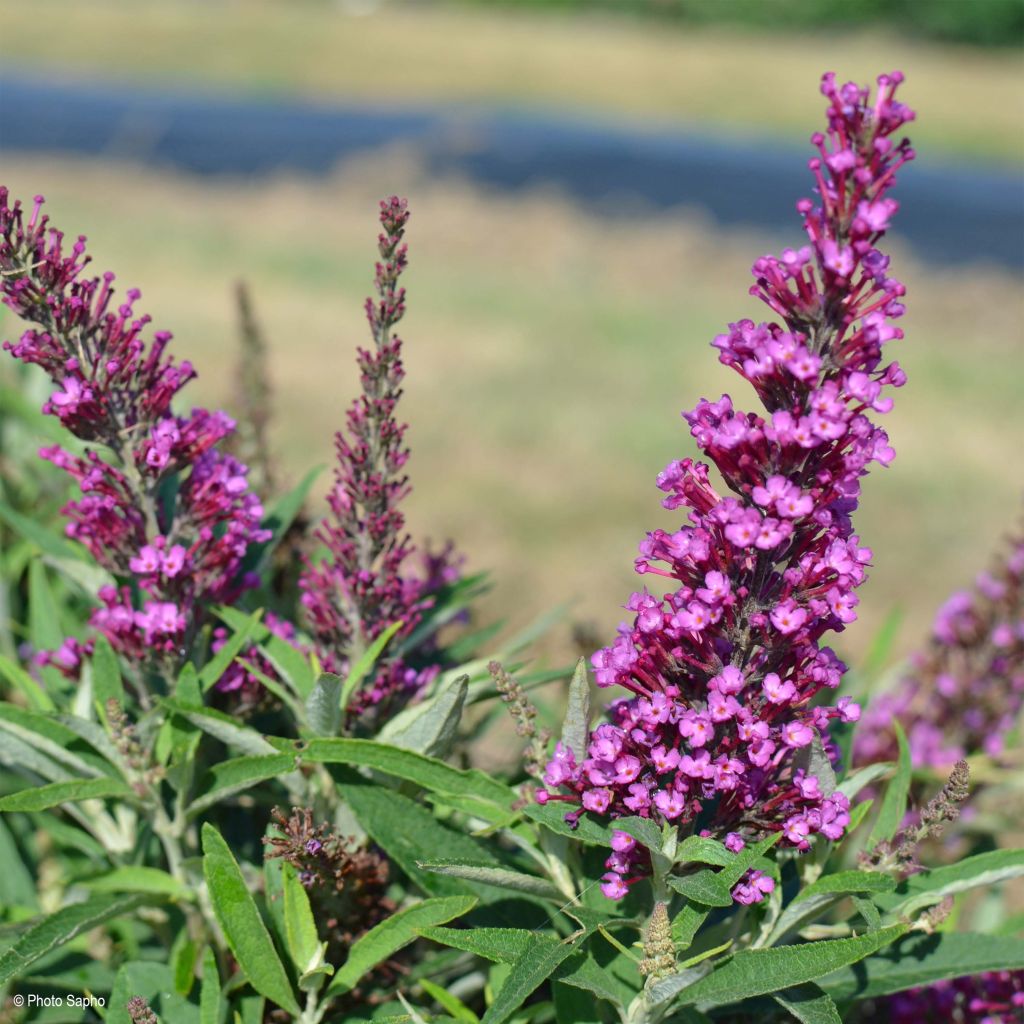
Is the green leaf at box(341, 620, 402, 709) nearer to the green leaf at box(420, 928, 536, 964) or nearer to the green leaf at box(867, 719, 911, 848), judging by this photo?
the green leaf at box(420, 928, 536, 964)

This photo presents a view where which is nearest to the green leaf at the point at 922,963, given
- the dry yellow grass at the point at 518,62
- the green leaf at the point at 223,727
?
the green leaf at the point at 223,727

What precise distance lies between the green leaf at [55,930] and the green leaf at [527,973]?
0.55m

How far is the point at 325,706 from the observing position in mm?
1542

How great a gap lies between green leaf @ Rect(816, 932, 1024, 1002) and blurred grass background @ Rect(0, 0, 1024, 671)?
143cm

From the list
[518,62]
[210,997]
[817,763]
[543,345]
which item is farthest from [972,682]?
[518,62]

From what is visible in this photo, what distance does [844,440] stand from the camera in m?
1.25

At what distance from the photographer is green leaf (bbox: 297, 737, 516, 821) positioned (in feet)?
4.70

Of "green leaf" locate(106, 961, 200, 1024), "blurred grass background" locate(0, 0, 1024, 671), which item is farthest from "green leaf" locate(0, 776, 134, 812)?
"blurred grass background" locate(0, 0, 1024, 671)

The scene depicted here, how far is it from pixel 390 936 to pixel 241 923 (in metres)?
0.18

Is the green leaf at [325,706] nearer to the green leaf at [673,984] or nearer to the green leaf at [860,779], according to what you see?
the green leaf at [673,984]

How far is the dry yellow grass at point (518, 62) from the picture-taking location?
97.2ft

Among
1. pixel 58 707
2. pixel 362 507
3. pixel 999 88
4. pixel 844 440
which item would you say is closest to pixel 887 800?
pixel 844 440

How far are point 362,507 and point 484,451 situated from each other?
6908 mm

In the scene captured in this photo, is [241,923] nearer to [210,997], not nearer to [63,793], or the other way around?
[210,997]
